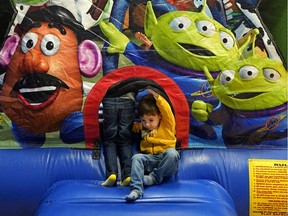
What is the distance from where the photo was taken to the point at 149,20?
8.20 feet

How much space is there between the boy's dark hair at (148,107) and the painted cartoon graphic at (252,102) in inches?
10.3

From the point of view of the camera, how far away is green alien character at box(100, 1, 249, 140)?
248 cm

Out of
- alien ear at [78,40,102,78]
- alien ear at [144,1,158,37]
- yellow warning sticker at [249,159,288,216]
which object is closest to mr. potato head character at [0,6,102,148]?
alien ear at [78,40,102,78]

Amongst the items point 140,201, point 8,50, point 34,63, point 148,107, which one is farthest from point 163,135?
point 8,50

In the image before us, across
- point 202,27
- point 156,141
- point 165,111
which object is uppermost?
point 202,27

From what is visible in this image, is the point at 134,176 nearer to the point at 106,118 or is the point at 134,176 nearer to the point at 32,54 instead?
the point at 106,118

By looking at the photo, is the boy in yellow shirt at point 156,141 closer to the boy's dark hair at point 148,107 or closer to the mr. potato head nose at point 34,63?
the boy's dark hair at point 148,107

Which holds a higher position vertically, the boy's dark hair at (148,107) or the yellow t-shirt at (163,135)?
the boy's dark hair at (148,107)

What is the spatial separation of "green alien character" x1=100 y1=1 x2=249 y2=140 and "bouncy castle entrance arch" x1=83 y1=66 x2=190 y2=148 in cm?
3

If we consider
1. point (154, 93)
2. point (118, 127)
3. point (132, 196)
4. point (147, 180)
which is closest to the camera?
point (132, 196)

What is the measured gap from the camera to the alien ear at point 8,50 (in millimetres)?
2457

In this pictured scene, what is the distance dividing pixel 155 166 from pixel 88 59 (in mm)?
675

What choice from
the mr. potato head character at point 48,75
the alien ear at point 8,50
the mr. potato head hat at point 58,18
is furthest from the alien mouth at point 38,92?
the mr. potato head hat at point 58,18

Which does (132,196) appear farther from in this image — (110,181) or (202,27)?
(202,27)
